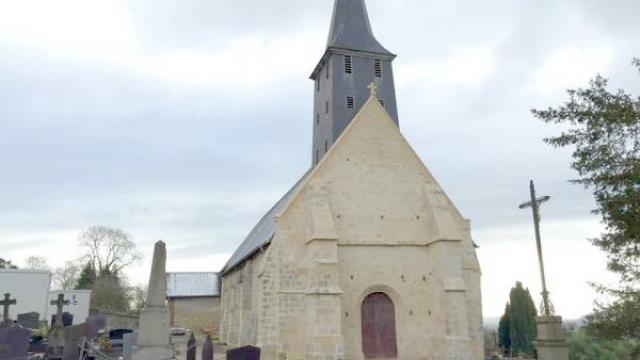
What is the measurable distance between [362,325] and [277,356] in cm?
310

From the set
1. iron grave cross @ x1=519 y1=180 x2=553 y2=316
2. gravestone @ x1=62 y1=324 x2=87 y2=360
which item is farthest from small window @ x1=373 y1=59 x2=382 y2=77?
gravestone @ x1=62 y1=324 x2=87 y2=360

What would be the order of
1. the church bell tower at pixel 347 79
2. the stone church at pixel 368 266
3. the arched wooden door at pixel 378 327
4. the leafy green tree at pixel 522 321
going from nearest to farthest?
1. the stone church at pixel 368 266
2. the arched wooden door at pixel 378 327
3. the church bell tower at pixel 347 79
4. the leafy green tree at pixel 522 321

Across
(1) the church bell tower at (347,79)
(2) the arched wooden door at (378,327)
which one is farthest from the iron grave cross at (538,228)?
(1) the church bell tower at (347,79)

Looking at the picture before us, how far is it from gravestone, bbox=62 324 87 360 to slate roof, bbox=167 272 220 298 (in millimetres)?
23632

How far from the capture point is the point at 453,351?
15.3 m

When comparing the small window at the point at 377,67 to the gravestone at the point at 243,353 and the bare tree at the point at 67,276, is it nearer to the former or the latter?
the gravestone at the point at 243,353

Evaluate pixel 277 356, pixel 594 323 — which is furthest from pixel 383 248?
pixel 594 323

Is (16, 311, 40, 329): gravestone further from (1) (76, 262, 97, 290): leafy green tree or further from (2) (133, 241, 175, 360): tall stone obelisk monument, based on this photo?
(1) (76, 262, 97, 290): leafy green tree

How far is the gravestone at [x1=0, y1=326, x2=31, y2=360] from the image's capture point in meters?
10.9

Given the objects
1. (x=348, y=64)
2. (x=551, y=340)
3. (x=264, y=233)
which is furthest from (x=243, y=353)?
(x=348, y=64)

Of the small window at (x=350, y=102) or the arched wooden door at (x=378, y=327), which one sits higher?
the small window at (x=350, y=102)

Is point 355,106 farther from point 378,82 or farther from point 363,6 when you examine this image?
point 363,6

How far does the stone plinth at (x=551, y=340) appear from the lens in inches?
433

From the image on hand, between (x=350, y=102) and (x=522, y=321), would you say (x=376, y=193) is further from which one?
(x=522, y=321)
